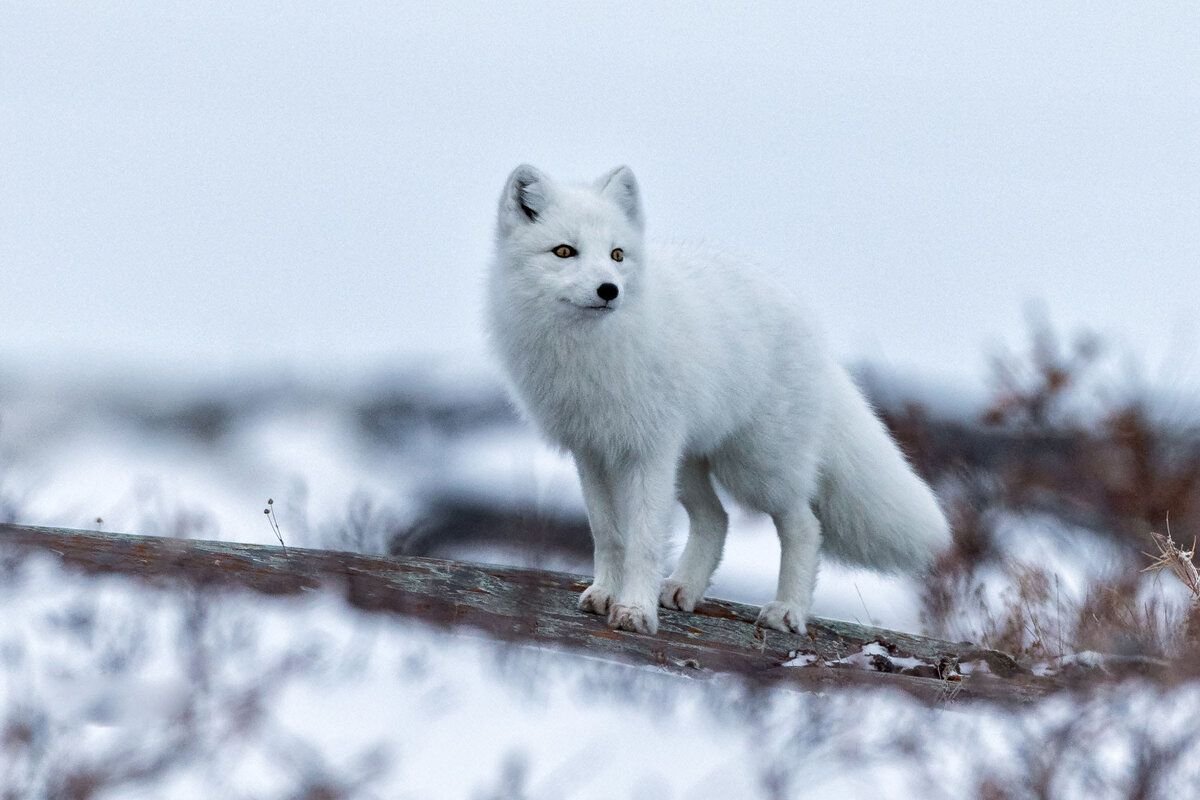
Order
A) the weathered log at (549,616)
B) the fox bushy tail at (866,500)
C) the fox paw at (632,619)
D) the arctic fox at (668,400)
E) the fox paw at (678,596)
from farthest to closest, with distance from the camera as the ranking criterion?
the fox bushy tail at (866,500) < the fox paw at (678,596) < the arctic fox at (668,400) < the fox paw at (632,619) < the weathered log at (549,616)

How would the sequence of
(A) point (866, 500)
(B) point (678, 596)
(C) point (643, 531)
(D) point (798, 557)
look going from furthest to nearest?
(A) point (866, 500) < (D) point (798, 557) < (B) point (678, 596) < (C) point (643, 531)

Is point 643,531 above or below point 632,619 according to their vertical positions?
above

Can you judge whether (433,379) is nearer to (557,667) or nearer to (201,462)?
(201,462)

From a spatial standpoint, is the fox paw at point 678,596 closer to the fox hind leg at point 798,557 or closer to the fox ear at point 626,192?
the fox hind leg at point 798,557

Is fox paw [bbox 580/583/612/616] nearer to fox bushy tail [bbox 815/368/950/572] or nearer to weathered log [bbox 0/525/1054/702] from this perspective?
weathered log [bbox 0/525/1054/702]

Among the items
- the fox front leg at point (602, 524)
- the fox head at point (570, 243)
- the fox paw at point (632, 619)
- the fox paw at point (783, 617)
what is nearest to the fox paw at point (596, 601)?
the fox front leg at point (602, 524)

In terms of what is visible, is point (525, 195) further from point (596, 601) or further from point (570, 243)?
point (596, 601)

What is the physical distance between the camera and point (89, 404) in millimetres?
5465

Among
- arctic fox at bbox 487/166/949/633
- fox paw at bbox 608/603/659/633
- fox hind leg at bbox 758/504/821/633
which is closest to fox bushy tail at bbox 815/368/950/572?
arctic fox at bbox 487/166/949/633

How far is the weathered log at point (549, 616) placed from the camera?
8.79 feet

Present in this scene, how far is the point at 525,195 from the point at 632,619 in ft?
→ 4.63

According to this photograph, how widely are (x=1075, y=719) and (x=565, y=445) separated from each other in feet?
7.63

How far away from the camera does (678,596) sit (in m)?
4.79

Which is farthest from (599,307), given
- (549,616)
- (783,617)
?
(783,617)
